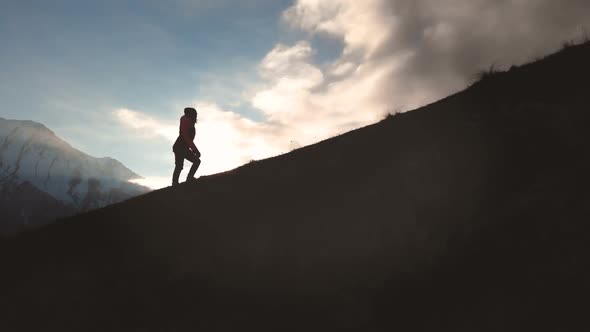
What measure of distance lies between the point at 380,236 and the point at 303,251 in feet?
2.87

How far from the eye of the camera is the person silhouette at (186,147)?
8.88 meters

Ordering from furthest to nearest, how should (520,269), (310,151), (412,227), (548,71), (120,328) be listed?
(310,151) → (548,71) → (120,328) → (412,227) → (520,269)

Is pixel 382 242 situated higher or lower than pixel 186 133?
lower

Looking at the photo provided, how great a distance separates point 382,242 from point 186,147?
260 inches

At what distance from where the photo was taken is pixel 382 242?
3.62 m

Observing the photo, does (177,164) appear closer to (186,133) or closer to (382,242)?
(186,133)

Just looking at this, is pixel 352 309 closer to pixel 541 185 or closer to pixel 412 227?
pixel 412 227

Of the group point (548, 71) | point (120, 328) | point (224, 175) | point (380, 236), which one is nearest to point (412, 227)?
point (380, 236)

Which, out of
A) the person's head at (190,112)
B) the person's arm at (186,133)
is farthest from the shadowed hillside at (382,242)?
the person's head at (190,112)

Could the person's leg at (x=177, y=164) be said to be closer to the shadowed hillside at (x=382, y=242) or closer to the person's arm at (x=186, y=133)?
the person's arm at (x=186, y=133)

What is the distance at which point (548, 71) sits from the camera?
17.6 ft

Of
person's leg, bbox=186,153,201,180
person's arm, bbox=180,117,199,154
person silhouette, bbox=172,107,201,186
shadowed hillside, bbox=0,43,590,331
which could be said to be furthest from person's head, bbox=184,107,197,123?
shadowed hillside, bbox=0,43,590,331

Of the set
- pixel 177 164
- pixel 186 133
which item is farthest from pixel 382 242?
pixel 177 164

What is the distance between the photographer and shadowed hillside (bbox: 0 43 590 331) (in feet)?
8.52
